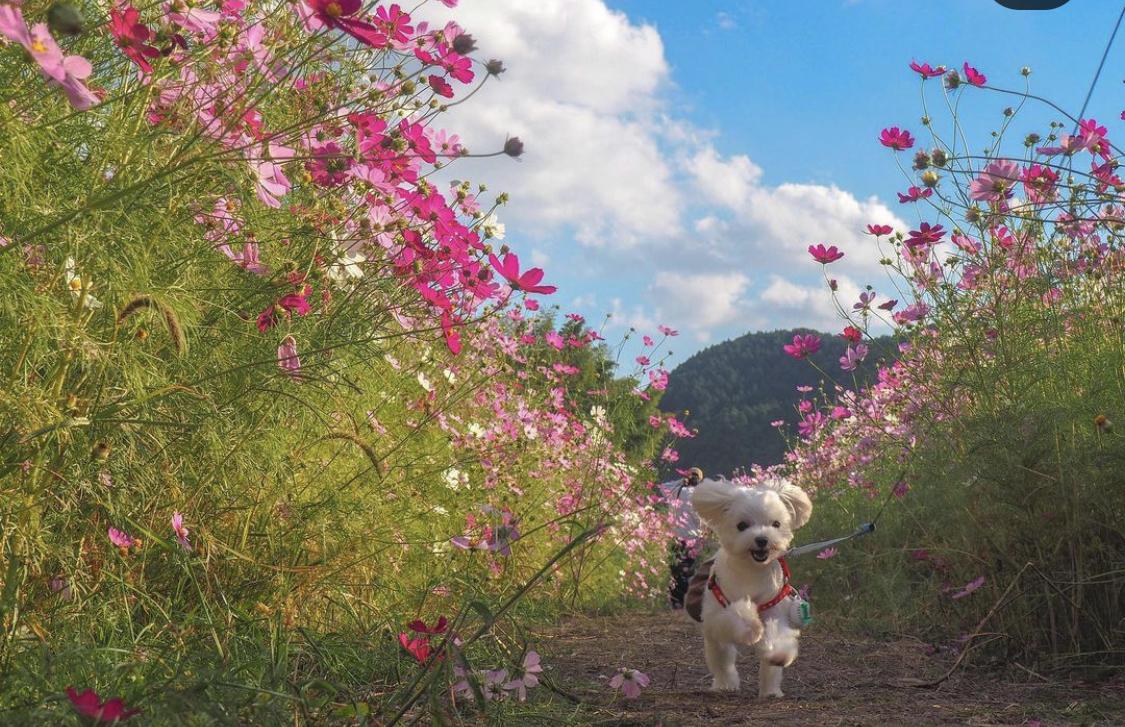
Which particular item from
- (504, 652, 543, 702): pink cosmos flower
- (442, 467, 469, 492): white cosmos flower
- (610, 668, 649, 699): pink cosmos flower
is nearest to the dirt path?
(610, 668, 649, 699): pink cosmos flower

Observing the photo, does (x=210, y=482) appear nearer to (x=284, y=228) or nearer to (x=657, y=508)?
(x=284, y=228)

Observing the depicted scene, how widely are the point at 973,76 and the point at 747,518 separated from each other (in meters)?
1.79

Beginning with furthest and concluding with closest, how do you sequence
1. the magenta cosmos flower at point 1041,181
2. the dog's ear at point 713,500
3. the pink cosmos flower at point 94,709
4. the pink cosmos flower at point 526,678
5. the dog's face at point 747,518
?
the magenta cosmos flower at point 1041,181 → the dog's ear at point 713,500 → the dog's face at point 747,518 → the pink cosmos flower at point 526,678 → the pink cosmos flower at point 94,709

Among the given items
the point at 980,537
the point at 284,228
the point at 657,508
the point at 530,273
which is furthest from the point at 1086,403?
the point at 657,508

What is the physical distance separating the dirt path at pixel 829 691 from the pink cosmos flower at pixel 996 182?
1.63 m

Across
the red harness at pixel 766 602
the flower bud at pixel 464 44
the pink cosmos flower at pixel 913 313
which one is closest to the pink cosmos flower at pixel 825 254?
the pink cosmos flower at pixel 913 313

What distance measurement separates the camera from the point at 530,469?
5438 mm

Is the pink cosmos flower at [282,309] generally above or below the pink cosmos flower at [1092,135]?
below

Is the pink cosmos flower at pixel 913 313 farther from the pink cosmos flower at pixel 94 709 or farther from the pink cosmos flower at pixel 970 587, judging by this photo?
the pink cosmos flower at pixel 94 709

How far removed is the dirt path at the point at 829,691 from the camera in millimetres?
2365

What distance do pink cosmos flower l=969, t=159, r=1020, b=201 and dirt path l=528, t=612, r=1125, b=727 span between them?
1.63 meters

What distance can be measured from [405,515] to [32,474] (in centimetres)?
150

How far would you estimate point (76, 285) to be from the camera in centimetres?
210

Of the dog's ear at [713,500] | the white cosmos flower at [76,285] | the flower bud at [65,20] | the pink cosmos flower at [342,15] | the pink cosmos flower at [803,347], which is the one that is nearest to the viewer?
the flower bud at [65,20]
